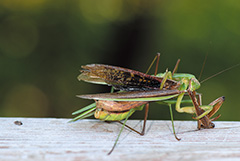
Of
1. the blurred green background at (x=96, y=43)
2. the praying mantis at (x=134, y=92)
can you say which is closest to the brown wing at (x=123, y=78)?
the praying mantis at (x=134, y=92)

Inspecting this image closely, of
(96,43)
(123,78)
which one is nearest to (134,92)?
(123,78)

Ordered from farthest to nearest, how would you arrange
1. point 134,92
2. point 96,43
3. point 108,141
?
point 96,43 → point 134,92 → point 108,141

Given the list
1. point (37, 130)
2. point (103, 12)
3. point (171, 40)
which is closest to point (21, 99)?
point (103, 12)

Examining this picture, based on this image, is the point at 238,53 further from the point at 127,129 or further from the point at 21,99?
the point at 21,99

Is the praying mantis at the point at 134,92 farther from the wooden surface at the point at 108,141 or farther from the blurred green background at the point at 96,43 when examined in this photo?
the blurred green background at the point at 96,43

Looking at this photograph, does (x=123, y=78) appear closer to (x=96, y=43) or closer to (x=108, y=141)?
(x=108, y=141)
